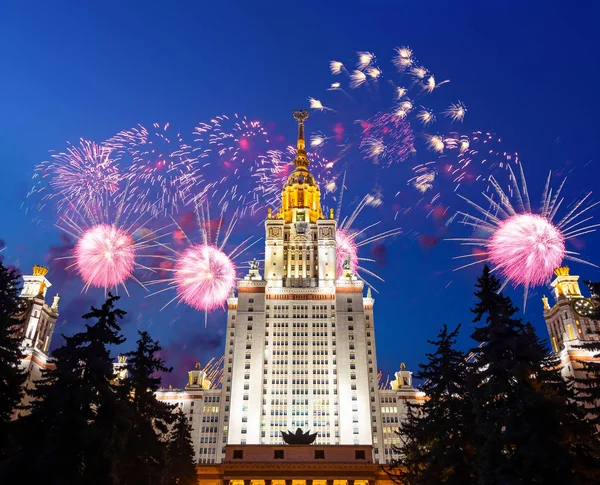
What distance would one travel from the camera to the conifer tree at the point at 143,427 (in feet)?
111

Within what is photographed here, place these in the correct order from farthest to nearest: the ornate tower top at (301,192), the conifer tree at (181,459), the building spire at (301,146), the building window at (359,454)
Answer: the building spire at (301,146) < the ornate tower top at (301,192) < the building window at (359,454) < the conifer tree at (181,459)

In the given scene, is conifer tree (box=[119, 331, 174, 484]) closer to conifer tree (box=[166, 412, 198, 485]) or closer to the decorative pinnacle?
conifer tree (box=[166, 412, 198, 485])

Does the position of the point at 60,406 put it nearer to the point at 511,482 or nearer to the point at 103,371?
the point at 103,371

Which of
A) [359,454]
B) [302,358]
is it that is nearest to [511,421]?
[359,454]

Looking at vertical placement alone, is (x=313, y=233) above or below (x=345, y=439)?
above

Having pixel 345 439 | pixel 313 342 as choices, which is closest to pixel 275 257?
pixel 313 342

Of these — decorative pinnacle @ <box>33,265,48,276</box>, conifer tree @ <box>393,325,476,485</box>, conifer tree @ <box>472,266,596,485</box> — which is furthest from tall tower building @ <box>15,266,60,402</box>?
conifer tree @ <box>472,266,596,485</box>

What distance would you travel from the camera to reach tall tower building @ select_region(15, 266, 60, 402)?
11444 centimetres

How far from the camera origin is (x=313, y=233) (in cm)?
13112

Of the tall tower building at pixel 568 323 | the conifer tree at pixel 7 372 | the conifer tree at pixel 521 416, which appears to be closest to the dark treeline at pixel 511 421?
the conifer tree at pixel 521 416

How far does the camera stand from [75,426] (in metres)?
28.6

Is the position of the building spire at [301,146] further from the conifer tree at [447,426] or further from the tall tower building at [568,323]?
the conifer tree at [447,426]

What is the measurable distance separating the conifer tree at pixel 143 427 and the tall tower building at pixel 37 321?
87.5m

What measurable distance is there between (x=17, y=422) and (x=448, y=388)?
28045 millimetres
